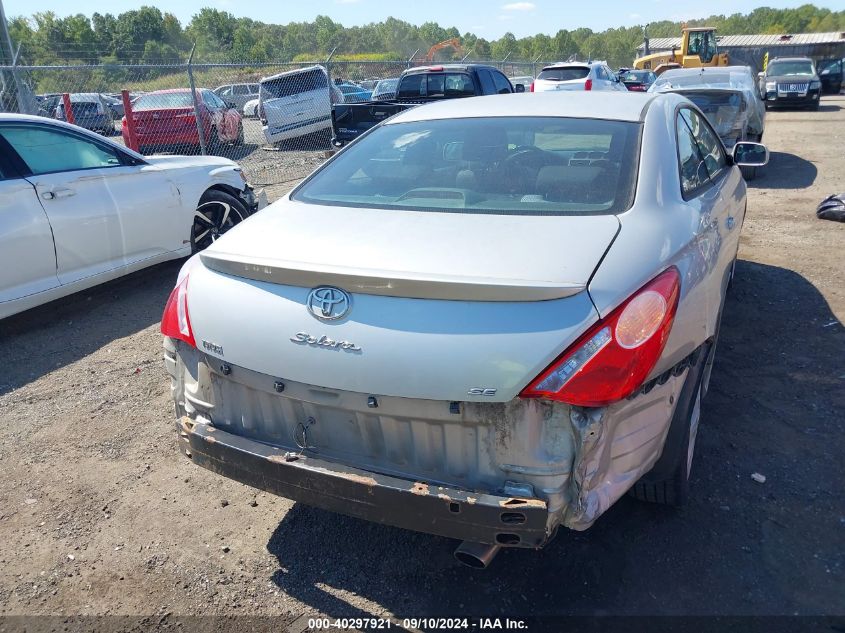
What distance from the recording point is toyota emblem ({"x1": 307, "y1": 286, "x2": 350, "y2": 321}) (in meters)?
2.22

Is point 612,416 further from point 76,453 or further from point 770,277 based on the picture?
point 770,277

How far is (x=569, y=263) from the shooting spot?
2.20m

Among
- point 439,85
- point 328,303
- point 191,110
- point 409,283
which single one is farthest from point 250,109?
point 409,283

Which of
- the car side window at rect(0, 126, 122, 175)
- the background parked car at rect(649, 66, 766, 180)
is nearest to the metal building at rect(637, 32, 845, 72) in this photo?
the background parked car at rect(649, 66, 766, 180)

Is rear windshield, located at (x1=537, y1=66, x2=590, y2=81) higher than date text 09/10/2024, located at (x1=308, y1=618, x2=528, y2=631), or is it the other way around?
rear windshield, located at (x1=537, y1=66, x2=590, y2=81)

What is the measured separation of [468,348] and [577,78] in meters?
17.1

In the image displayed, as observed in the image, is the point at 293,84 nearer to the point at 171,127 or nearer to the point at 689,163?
the point at 171,127

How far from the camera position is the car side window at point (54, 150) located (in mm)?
5188

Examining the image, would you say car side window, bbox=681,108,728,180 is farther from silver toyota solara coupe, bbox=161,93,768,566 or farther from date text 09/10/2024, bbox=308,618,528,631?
date text 09/10/2024, bbox=308,618,528,631

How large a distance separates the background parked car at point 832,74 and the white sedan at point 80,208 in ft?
103

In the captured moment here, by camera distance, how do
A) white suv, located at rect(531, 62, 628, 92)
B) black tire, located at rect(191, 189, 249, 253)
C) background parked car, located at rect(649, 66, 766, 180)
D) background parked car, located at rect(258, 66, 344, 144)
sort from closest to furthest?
black tire, located at rect(191, 189, 249, 253)
background parked car, located at rect(649, 66, 766, 180)
background parked car, located at rect(258, 66, 344, 144)
white suv, located at rect(531, 62, 628, 92)

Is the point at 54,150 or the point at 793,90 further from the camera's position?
the point at 793,90

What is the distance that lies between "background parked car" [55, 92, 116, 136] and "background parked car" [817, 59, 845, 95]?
29.3 meters

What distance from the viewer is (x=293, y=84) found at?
621 inches
